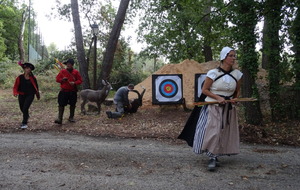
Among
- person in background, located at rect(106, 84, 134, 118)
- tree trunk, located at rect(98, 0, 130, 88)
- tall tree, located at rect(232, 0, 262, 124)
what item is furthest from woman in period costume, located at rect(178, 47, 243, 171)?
tree trunk, located at rect(98, 0, 130, 88)

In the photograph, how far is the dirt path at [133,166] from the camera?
12.8ft

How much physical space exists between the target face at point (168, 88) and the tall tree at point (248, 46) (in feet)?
8.68

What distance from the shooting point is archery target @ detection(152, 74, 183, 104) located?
9.62m

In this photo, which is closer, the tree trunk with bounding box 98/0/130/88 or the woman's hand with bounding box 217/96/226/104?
the woman's hand with bounding box 217/96/226/104

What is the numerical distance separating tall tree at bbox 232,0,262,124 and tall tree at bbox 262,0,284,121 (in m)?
0.29

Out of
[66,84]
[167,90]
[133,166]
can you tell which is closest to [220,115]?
[133,166]

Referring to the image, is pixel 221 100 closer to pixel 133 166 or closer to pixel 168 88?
pixel 133 166

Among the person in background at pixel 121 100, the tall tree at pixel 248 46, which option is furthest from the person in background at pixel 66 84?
the tall tree at pixel 248 46

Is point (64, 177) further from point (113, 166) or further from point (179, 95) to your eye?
point (179, 95)

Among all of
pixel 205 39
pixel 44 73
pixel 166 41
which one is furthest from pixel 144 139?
pixel 44 73

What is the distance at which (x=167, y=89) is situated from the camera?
9688mm

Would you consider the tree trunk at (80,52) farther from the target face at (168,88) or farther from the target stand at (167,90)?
the target face at (168,88)

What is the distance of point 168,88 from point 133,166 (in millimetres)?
5280

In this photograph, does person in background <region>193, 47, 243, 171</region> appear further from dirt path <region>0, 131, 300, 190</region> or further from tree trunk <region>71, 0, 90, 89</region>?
tree trunk <region>71, 0, 90, 89</region>
